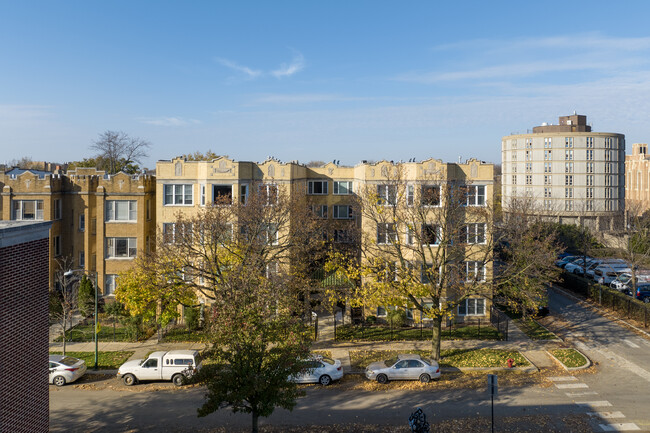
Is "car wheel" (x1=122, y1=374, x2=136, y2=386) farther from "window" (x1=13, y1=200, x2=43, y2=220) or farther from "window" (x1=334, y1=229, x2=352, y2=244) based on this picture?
"window" (x1=13, y1=200, x2=43, y2=220)

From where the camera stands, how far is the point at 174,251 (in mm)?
28562

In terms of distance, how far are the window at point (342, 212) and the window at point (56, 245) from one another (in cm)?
2225

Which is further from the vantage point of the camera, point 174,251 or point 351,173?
point 351,173

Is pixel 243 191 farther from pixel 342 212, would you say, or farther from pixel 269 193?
pixel 342 212

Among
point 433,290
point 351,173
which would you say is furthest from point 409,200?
point 351,173

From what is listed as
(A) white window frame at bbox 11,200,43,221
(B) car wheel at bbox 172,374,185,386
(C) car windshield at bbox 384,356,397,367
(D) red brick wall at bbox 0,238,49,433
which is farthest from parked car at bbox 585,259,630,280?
(D) red brick wall at bbox 0,238,49,433

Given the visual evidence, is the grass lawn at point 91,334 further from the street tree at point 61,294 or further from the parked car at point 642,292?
the parked car at point 642,292

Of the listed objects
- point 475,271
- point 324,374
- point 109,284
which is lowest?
point 324,374

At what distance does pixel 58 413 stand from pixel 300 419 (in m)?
10.0

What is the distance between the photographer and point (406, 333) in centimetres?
3219

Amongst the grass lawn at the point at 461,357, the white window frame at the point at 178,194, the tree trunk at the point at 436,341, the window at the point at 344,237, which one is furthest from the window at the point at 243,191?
the tree trunk at the point at 436,341

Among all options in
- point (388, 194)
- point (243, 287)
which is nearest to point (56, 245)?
point (388, 194)

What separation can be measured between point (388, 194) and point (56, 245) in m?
25.3

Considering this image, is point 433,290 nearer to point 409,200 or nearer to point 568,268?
point 409,200
